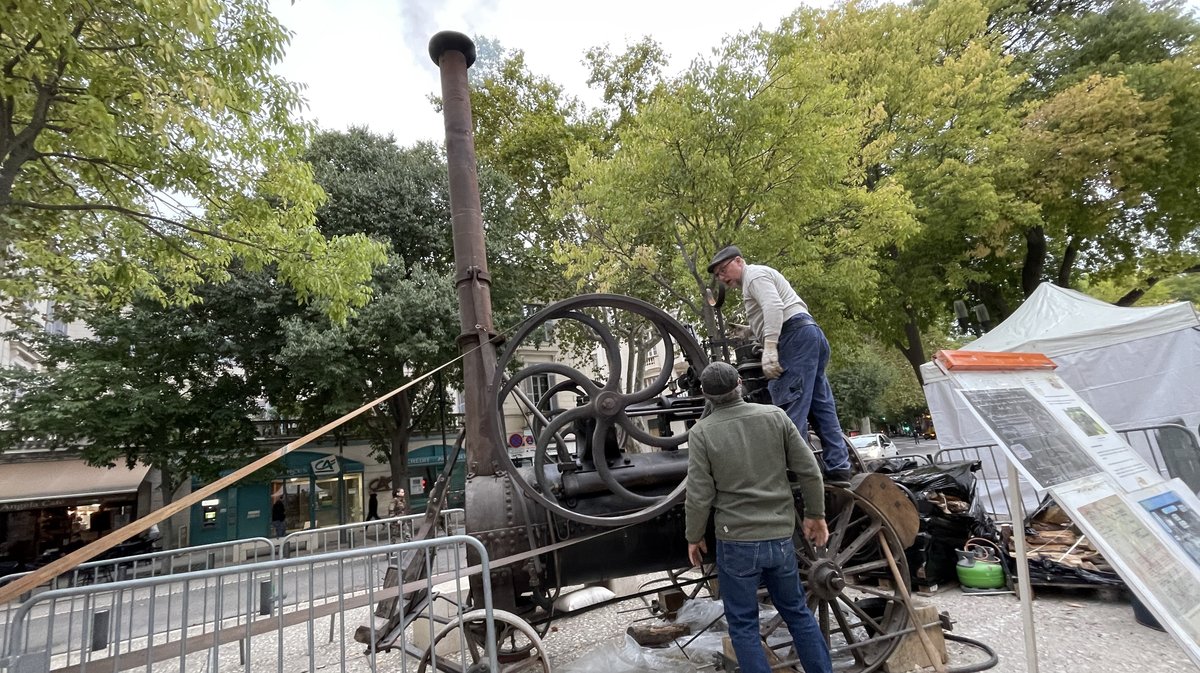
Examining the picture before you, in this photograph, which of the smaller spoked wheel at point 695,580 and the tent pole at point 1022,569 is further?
the smaller spoked wheel at point 695,580

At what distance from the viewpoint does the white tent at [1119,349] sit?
25.2 ft

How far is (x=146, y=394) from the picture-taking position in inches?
543

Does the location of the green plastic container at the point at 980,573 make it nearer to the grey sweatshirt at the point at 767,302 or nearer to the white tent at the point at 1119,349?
the white tent at the point at 1119,349

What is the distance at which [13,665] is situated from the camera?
237 centimetres

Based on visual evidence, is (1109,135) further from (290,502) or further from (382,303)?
(290,502)

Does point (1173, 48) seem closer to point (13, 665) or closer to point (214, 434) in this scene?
point (13, 665)

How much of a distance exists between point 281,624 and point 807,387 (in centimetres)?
311

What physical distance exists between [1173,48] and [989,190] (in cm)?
690

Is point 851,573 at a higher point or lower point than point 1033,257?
lower

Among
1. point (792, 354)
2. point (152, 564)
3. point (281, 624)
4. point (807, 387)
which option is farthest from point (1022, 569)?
point (152, 564)

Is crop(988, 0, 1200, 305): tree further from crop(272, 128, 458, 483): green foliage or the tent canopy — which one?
crop(272, 128, 458, 483): green foliage

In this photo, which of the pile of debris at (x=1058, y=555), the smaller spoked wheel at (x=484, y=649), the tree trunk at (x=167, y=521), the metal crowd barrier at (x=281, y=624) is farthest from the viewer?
the tree trunk at (x=167, y=521)

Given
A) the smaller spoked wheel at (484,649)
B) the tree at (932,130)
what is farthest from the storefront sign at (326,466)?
the smaller spoked wheel at (484,649)

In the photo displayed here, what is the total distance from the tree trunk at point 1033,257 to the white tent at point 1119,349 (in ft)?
19.3
